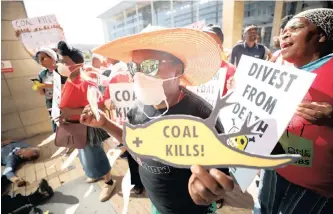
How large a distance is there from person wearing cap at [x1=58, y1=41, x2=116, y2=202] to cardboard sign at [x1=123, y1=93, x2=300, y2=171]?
1.56 m

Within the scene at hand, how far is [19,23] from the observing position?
3469mm

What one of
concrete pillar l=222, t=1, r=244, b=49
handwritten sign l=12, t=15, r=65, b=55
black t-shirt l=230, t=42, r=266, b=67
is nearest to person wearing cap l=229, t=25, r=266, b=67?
black t-shirt l=230, t=42, r=266, b=67

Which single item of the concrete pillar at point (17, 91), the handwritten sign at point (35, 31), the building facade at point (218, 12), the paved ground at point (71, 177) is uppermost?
the building facade at point (218, 12)

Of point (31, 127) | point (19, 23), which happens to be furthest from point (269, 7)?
point (31, 127)

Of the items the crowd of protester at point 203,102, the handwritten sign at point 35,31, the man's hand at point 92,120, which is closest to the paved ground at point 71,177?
the crowd of protester at point 203,102

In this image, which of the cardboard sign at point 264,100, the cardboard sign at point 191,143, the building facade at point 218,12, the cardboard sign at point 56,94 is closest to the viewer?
the cardboard sign at point 191,143

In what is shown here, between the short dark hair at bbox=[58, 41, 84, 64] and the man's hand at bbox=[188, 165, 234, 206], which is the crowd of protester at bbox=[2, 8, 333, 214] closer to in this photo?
the man's hand at bbox=[188, 165, 234, 206]

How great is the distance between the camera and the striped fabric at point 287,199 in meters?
1.05

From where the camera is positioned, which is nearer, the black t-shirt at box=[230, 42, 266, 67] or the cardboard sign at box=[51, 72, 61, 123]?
the cardboard sign at box=[51, 72, 61, 123]

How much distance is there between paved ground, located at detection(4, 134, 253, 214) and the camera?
2296mm

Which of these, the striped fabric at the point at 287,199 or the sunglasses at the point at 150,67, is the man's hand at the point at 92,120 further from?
the striped fabric at the point at 287,199

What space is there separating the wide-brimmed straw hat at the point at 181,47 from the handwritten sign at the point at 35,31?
3.13m

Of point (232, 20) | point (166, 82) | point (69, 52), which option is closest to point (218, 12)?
point (232, 20)

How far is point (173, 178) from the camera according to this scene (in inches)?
42.0
